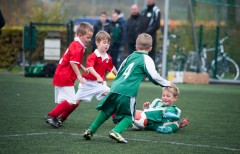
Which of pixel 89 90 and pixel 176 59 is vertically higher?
pixel 89 90

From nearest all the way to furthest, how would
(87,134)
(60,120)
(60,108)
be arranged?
(87,134) < (60,108) < (60,120)

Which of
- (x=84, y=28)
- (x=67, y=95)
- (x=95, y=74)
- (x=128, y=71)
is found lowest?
(x=67, y=95)

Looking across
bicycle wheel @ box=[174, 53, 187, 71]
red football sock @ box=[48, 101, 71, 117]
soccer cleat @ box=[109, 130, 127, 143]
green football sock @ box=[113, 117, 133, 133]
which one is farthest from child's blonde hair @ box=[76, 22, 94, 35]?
bicycle wheel @ box=[174, 53, 187, 71]

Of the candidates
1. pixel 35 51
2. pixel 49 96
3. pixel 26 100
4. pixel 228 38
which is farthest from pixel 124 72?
pixel 35 51

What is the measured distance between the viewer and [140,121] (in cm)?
967

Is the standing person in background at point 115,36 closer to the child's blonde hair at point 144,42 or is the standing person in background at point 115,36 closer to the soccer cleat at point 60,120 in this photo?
the soccer cleat at point 60,120

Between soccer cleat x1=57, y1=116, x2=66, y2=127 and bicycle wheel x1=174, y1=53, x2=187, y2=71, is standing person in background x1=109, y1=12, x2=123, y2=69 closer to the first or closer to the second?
bicycle wheel x1=174, y1=53, x2=187, y2=71

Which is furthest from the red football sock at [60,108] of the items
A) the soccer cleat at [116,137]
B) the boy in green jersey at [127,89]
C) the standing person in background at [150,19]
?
the standing person in background at [150,19]

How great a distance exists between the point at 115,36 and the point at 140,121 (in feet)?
39.2

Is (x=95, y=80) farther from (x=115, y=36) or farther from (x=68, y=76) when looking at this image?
(x=115, y=36)

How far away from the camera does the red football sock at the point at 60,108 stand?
390 inches

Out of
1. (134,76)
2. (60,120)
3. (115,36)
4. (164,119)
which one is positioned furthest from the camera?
(115,36)

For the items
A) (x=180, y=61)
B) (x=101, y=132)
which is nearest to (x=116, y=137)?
(x=101, y=132)

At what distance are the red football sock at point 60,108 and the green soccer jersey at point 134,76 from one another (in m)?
1.51
